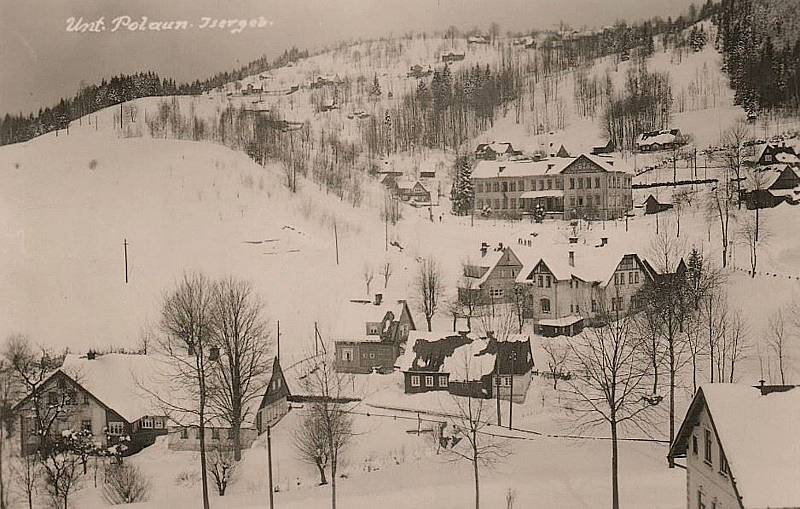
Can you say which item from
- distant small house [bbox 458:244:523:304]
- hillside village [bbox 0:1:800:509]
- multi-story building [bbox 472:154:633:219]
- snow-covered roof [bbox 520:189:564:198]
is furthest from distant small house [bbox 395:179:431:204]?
snow-covered roof [bbox 520:189:564:198]

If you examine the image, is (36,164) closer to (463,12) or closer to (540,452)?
(463,12)

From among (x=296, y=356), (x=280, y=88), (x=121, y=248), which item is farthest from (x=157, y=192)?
(x=296, y=356)

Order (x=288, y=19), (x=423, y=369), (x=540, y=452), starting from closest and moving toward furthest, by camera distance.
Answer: (x=288, y=19), (x=540, y=452), (x=423, y=369)

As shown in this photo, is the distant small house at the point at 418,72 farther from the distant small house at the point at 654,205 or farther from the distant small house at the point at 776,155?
the distant small house at the point at 776,155

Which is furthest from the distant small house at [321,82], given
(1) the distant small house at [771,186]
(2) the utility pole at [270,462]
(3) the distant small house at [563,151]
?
(1) the distant small house at [771,186]

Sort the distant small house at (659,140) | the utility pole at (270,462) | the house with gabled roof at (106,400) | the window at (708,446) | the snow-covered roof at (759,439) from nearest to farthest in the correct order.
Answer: the snow-covered roof at (759,439) → the window at (708,446) → the utility pole at (270,462) → the house with gabled roof at (106,400) → the distant small house at (659,140)

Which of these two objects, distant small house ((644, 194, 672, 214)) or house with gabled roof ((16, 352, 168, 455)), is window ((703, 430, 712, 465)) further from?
house with gabled roof ((16, 352, 168, 455))

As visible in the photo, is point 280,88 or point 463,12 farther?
point 280,88
